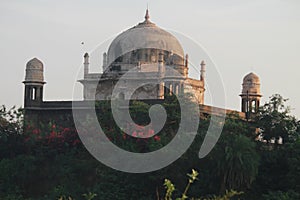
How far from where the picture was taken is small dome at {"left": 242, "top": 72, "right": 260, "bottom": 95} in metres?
34.2

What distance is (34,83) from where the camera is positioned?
31.7 meters

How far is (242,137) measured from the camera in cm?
2256

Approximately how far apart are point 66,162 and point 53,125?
3.71 m

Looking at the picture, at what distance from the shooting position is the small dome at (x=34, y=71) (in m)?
31.8

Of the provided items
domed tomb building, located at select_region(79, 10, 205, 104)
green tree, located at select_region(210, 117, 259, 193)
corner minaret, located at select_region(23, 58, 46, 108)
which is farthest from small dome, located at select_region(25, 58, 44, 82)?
green tree, located at select_region(210, 117, 259, 193)

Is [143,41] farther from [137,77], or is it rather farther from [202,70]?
[202,70]

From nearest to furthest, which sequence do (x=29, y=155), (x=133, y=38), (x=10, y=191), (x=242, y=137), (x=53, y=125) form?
(x=242, y=137) < (x=10, y=191) < (x=29, y=155) < (x=53, y=125) < (x=133, y=38)

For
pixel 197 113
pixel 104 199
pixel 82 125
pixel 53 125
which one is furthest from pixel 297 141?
pixel 53 125

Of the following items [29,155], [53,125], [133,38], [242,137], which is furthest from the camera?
[133,38]

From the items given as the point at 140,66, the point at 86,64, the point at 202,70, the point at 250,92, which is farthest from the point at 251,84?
the point at 86,64

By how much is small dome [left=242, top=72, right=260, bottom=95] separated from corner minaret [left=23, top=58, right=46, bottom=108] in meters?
9.02

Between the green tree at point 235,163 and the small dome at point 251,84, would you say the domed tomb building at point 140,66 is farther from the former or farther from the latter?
the green tree at point 235,163

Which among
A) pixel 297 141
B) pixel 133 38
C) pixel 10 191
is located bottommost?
pixel 10 191

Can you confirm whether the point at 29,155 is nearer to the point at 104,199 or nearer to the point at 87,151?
the point at 87,151
